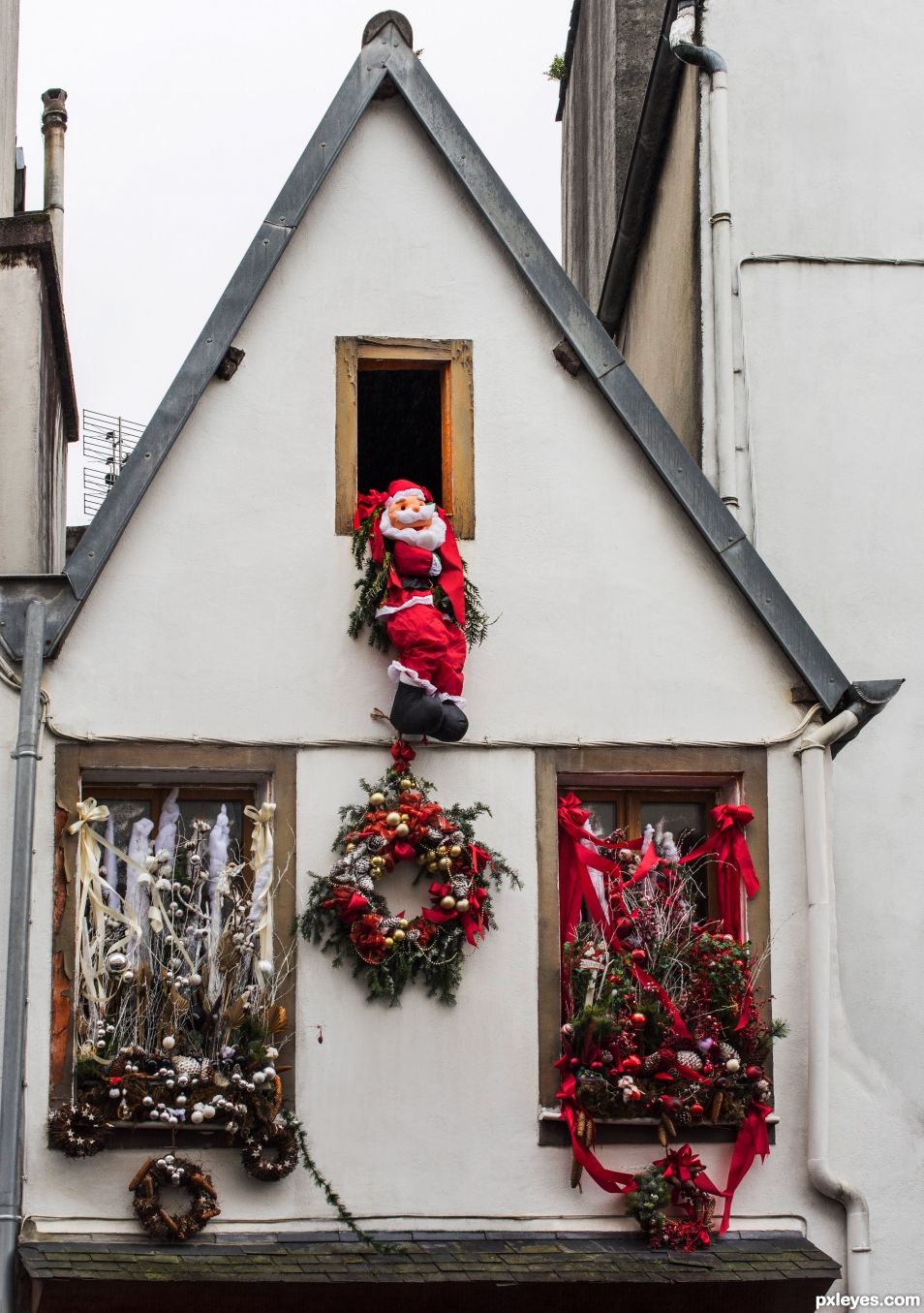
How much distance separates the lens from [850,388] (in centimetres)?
1761

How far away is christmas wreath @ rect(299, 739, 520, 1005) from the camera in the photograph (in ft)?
46.8

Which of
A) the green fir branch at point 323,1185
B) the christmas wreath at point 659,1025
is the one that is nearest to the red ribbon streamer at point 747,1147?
the christmas wreath at point 659,1025

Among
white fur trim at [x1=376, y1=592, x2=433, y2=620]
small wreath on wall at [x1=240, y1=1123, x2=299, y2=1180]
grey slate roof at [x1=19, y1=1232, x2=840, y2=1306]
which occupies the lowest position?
grey slate roof at [x1=19, y1=1232, x2=840, y2=1306]

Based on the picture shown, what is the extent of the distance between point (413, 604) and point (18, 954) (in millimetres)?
2969

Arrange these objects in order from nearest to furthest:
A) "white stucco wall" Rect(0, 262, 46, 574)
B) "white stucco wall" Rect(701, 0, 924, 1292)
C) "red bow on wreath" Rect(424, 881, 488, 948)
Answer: "red bow on wreath" Rect(424, 881, 488, 948), "white stucco wall" Rect(701, 0, 924, 1292), "white stucco wall" Rect(0, 262, 46, 574)

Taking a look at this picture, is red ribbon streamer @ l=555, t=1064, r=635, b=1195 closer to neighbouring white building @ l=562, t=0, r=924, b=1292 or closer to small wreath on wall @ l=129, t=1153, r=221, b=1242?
small wreath on wall @ l=129, t=1153, r=221, b=1242

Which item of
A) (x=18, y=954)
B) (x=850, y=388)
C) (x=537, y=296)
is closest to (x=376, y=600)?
(x=537, y=296)

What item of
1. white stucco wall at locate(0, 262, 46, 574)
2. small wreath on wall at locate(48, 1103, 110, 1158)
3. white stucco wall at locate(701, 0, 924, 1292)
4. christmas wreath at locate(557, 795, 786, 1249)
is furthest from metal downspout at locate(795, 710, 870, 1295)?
white stucco wall at locate(0, 262, 46, 574)

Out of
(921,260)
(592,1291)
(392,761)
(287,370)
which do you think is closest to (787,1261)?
(592,1291)

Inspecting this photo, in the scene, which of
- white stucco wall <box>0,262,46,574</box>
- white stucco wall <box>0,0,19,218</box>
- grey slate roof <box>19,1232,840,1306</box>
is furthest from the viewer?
white stucco wall <box>0,0,19,218</box>

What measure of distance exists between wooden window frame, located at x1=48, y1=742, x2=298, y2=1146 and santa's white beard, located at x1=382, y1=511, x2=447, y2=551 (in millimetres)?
1403

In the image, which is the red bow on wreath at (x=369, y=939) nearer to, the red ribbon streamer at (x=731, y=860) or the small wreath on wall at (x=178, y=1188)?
the small wreath on wall at (x=178, y=1188)

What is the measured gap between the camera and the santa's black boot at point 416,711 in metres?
14.4

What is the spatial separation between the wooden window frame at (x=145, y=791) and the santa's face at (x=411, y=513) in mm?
1483
